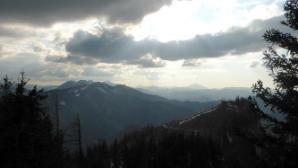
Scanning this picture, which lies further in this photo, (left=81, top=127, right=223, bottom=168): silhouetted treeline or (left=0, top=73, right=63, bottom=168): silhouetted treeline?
(left=81, top=127, right=223, bottom=168): silhouetted treeline

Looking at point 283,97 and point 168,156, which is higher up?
point 283,97

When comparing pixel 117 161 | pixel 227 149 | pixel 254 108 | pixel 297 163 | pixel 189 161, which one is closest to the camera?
pixel 297 163

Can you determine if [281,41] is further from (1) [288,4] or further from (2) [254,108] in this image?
(2) [254,108]

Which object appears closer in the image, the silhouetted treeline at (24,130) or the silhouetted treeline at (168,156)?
the silhouetted treeline at (24,130)

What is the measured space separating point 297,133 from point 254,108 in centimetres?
178

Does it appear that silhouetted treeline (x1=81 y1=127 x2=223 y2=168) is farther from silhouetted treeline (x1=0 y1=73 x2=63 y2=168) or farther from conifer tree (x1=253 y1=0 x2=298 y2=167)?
conifer tree (x1=253 y1=0 x2=298 y2=167)

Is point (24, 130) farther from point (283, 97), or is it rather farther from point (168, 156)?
point (168, 156)

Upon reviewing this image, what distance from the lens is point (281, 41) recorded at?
54.1ft

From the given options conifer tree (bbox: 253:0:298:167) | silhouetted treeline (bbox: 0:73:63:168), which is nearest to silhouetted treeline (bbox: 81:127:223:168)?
silhouetted treeline (bbox: 0:73:63:168)

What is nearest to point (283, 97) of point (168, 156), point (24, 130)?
point (24, 130)

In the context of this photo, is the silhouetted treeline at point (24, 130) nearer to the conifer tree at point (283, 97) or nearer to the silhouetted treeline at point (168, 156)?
the conifer tree at point (283, 97)

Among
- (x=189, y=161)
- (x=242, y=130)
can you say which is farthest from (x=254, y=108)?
(x=189, y=161)

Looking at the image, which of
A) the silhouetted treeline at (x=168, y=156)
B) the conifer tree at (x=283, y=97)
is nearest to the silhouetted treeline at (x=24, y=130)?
the conifer tree at (x=283, y=97)

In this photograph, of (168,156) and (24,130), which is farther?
(168,156)
